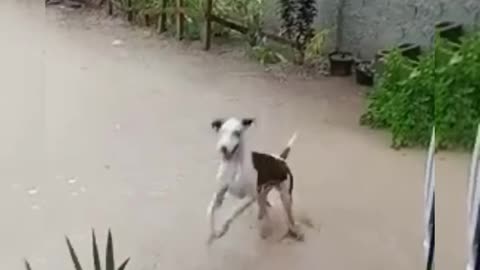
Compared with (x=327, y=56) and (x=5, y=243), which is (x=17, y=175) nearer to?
(x=5, y=243)

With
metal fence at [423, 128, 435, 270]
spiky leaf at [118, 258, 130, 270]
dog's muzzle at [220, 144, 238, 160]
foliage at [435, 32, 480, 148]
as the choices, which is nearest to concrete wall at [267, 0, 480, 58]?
foliage at [435, 32, 480, 148]

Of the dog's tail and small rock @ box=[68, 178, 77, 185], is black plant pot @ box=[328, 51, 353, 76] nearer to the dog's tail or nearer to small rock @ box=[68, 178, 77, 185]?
the dog's tail

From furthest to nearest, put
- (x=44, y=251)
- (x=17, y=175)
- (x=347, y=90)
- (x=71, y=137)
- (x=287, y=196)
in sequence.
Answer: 1. (x=347, y=90)
2. (x=71, y=137)
3. (x=17, y=175)
4. (x=287, y=196)
5. (x=44, y=251)

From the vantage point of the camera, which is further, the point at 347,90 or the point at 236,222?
the point at 347,90

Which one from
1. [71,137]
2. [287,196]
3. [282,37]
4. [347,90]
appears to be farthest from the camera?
[282,37]

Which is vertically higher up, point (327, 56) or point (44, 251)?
point (327, 56)

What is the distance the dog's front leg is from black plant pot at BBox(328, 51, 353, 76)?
0.85 metres

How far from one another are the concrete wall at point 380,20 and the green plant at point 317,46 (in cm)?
3

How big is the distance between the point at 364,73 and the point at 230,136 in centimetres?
82

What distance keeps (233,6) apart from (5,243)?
52.4 inches

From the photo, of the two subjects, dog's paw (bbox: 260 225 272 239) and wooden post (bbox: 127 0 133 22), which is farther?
wooden post (bbox: 127 0 133 22)

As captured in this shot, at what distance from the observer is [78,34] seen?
3.06 m

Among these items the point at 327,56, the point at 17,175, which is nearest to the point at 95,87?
the point at 17,175

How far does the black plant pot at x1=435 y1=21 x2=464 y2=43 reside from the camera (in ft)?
6.31
